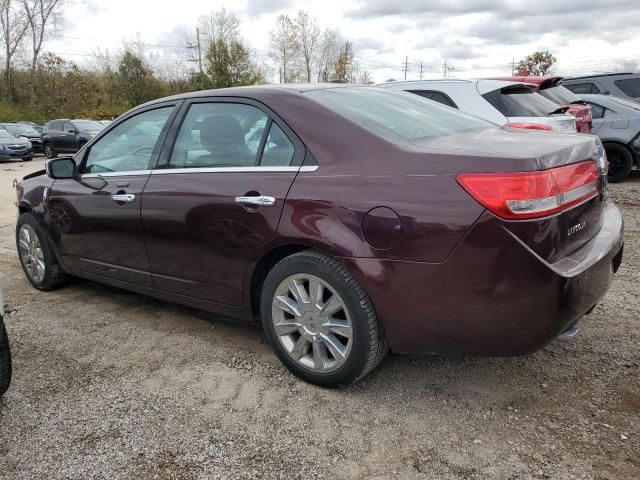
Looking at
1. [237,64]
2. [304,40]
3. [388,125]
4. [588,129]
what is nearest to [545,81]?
Answer: [588,129]

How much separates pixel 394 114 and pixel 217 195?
1.09m

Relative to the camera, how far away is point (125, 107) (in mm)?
39250

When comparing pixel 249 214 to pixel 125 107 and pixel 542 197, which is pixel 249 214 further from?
pixel 125 107

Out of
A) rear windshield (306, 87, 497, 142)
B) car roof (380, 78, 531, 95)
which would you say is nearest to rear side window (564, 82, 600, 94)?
car roof (380, 78, 531, 95)

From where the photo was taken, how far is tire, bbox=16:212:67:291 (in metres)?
4.51

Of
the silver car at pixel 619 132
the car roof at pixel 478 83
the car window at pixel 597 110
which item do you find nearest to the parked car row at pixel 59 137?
the car roof at pixel 478 83

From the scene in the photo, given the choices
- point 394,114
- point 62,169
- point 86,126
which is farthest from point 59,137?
point 394,114

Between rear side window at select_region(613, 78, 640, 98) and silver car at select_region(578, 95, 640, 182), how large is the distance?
2870 mm

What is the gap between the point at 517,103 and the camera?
6555 mm

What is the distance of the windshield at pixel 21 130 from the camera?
76.8 feet

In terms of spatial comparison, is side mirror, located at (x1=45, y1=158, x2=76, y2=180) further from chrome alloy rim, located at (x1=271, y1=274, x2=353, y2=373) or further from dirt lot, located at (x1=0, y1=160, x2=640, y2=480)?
chrome alloy rim, located at (x1=271, y1=274, x2=353, y2=373)

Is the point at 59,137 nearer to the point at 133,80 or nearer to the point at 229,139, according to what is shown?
the point at 133,80

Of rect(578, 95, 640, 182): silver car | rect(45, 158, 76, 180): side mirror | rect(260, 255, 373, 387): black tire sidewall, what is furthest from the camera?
rect(578, 95, 640, 182): silver car

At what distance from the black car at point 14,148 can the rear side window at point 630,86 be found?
61.8ft
